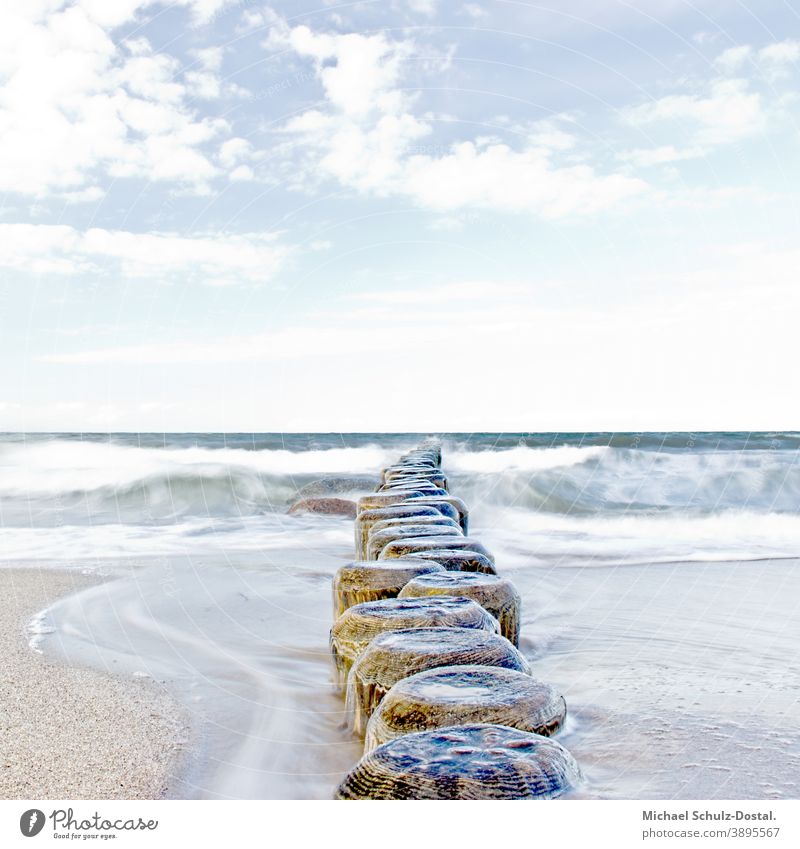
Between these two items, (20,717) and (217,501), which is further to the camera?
(217,501)

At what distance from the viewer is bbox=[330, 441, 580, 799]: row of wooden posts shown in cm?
155

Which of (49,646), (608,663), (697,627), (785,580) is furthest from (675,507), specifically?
(49,646)

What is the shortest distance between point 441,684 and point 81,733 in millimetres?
1676

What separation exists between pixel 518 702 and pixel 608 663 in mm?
2384

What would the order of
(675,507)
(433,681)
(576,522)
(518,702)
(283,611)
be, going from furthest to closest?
(675,507) → (576,522) → (283,611) → (433,681) → (518,702)

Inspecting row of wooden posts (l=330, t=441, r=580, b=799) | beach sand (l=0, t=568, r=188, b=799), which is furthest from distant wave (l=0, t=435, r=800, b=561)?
row of wooden posts (l=330, t=441, r=580, b=799)

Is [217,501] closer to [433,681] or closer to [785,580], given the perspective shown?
[785,580]

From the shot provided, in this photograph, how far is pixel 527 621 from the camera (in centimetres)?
511

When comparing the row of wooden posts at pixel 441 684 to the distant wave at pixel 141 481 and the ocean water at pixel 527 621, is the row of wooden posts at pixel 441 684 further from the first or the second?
the distant wave at pixel 141 481

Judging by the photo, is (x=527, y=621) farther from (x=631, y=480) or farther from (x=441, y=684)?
(x=631, y=480)

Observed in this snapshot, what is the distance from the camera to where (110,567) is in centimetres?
716

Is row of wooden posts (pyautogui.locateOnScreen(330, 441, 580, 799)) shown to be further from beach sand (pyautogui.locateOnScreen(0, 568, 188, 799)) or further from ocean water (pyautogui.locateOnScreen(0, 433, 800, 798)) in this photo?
beach sand (pyautogui.locateOnScreen(0, 568, 188, 799))

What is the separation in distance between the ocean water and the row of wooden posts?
0.21 m

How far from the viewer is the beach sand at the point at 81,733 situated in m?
2.52
